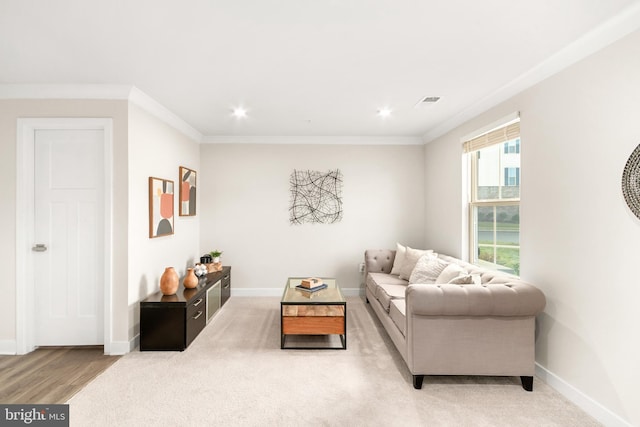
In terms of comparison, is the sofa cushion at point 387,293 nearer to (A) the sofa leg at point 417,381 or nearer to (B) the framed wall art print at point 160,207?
(A) the sofa leg at point 417,381

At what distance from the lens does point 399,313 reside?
307cm

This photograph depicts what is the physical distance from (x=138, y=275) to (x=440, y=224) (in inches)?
154

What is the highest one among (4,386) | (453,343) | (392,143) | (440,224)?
(392,143)

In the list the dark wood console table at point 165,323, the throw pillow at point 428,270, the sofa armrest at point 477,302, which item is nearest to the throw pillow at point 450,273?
the throw pillow at point 428,270

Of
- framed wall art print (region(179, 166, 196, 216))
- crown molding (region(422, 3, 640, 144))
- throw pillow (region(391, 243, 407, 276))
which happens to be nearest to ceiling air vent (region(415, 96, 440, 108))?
crown molding (region(422, 3, 640, 144))

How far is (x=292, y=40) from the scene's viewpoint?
2.33m

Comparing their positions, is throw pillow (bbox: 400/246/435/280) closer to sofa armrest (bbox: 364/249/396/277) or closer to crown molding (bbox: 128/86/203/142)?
sofa armrest (bbox: 364/249/396/277)

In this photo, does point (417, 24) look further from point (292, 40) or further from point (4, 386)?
point (4, 386)

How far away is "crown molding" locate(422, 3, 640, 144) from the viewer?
6.60ft

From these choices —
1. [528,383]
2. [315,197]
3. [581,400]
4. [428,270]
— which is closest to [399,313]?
[428,270]

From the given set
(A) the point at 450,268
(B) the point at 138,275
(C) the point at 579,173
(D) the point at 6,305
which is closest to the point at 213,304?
(B) the point at 138,275

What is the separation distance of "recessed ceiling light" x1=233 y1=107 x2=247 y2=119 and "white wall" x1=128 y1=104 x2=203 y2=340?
861 millimetres

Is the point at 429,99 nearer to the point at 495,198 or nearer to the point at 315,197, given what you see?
the point at 495,198

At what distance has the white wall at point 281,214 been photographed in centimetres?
543
